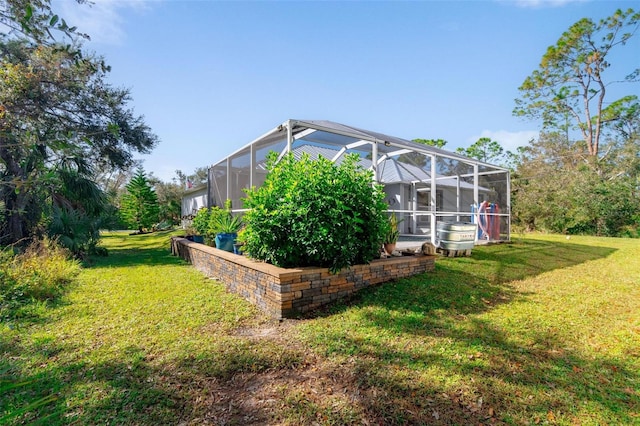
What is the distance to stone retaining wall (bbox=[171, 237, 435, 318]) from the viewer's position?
11.6 ft

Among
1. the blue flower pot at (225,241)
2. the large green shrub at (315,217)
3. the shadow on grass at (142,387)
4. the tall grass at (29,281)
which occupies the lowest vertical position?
the shadow on grass at (142,387)

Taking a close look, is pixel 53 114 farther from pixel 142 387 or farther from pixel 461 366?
pixel 461 366

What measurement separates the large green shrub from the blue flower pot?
6.73 ft

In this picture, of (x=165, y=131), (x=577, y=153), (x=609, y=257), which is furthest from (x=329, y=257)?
(x=577, y=153)

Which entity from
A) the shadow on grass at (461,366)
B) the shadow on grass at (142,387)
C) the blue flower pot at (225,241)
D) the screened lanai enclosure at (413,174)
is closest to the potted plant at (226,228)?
the blue flower pot at (225,241)

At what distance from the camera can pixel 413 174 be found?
10.0 m

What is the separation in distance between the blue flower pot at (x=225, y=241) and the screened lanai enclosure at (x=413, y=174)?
3.67 feet

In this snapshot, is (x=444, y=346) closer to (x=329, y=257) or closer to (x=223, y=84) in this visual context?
(x=329, y=257)

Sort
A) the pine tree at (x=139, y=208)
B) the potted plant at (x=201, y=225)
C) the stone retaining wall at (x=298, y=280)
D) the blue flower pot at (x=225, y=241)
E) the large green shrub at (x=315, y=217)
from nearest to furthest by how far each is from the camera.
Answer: the stone retaining wall at (x=298, y=280)
the large green shrub at (x=315, y=217)
the blue flower pot at (x=225, y=241)
the potted plant at (x=201, y=225)
the pine tree at (x=139, y=208)

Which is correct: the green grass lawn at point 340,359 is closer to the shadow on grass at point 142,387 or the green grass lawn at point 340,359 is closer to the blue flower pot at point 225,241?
the shadow on grass at point 142,387

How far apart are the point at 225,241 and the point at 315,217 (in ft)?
10.5

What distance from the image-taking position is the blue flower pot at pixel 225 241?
6.20 metres

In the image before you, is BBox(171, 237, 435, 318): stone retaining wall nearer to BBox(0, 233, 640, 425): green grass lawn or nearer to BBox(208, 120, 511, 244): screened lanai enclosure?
BBox(0, 233, 640, 425): green grass lawn

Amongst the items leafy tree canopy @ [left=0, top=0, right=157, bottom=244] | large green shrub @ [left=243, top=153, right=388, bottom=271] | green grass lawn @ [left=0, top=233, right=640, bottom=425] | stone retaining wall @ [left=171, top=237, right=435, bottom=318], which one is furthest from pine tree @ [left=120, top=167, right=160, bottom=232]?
large green shrub @ [left=243, top=153, right=388, bottom=271]
